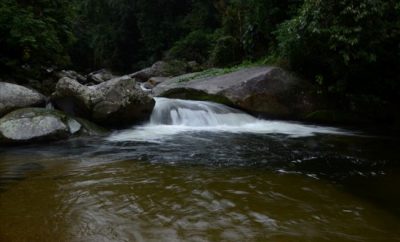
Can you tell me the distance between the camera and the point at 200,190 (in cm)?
441

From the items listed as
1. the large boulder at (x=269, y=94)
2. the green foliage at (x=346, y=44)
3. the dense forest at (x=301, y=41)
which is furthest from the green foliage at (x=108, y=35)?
the green foliage at (x=346, y=44)

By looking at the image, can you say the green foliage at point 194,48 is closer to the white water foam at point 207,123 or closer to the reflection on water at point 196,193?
the white water foam at point 207,123

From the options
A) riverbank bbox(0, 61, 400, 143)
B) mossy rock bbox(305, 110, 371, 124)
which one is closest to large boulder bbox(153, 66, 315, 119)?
riverbank bbox(0, 61, 400, 143)

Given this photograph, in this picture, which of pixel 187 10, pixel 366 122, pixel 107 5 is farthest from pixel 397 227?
A: pixel 107 5

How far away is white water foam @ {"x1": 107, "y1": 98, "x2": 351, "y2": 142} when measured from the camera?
9203 mm

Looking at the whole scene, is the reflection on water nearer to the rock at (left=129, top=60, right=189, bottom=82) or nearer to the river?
the river

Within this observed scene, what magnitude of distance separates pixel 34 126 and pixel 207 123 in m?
4.25

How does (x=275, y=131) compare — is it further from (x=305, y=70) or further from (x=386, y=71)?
(x=386, y=71)

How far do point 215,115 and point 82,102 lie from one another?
11.2 feet

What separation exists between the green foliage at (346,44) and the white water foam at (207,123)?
5.78 feet

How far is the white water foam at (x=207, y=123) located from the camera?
9.20m

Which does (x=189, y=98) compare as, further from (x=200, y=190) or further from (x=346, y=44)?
(x=200, y=190)

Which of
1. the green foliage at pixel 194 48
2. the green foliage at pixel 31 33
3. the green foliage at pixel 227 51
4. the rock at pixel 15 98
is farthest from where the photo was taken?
the green foliage at pixel 194 48

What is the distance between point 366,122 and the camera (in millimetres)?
10547
